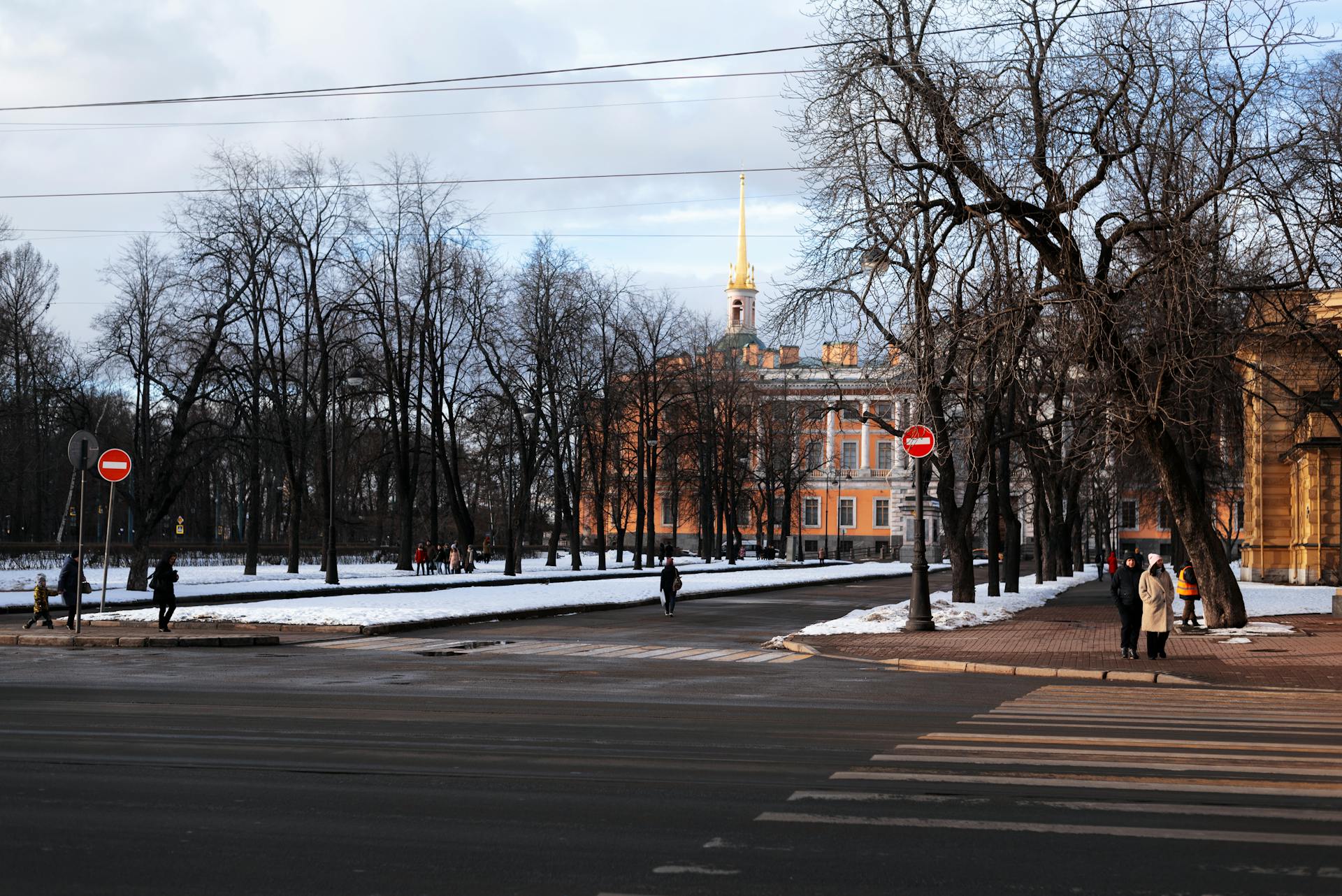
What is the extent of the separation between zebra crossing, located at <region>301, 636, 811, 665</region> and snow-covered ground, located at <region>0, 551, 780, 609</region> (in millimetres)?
13299

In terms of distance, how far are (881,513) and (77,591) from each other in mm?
108140

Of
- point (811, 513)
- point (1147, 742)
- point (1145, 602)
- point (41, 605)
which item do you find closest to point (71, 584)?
point (41, 605)

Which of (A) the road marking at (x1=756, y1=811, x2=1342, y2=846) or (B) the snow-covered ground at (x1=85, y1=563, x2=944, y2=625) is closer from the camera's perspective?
(A) the road marking at (x1=756, y1=811, x2=1342, y2=846)

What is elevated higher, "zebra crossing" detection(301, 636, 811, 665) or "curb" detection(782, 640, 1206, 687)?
"curb" detection(782, 640, 1206, 687)

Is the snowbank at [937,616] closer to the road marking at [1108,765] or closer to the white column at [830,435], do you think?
the road marking at [1108,765]

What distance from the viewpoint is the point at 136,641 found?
2380cm

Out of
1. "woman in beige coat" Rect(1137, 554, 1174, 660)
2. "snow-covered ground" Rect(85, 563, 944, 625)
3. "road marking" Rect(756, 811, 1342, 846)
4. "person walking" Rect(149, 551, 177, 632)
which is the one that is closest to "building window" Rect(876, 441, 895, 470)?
"snow-covered ground" Rect(85, 563, 944, 625)

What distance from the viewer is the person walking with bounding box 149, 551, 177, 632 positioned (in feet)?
82.7

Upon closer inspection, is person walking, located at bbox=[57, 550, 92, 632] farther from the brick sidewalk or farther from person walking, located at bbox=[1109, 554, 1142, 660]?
person walking, located at bbox=[1109, 554, 1142, 660]


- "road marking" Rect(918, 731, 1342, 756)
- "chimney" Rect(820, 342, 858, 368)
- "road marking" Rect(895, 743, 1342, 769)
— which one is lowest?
"road marking" Rect(918, 731, 1342, 756)

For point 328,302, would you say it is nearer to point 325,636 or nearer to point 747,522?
point 325,636

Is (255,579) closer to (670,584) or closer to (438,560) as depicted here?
(438,560)

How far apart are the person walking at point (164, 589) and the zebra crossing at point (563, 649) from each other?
3.16 meters

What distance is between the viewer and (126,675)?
1775 centimetres
